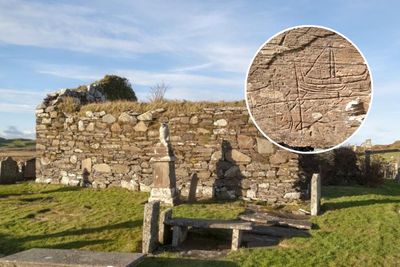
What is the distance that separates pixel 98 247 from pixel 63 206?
3840 millimetres

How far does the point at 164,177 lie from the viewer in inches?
462

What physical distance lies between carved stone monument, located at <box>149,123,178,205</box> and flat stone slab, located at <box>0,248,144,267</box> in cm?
458

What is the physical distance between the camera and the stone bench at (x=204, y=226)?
26.7ft

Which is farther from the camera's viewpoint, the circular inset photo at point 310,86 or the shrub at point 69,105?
the shrub at point 69,105

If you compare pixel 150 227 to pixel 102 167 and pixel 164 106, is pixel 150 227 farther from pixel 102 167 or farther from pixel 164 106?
pixel 102 167

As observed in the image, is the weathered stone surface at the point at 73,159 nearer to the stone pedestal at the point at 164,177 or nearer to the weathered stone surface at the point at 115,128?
the weathered stone surface at the point at 115,128

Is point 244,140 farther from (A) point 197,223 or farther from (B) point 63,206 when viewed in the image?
(B) point 63,206

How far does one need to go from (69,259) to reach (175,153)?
22.2ft

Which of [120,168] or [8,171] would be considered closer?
[120,168]

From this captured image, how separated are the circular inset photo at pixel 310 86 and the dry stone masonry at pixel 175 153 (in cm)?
810

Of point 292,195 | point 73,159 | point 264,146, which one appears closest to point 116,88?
point 73,159

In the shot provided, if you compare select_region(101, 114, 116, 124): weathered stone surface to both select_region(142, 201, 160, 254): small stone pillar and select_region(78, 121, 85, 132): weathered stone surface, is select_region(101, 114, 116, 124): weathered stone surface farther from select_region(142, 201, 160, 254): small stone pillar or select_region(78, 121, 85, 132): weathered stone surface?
select_region(142, 201, 160, 254): small stone pillar

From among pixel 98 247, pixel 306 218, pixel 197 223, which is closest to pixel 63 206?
pixel 98 247

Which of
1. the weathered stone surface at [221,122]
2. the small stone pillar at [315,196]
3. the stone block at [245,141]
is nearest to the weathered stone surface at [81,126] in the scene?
the weathered stone surface at [221,122]
